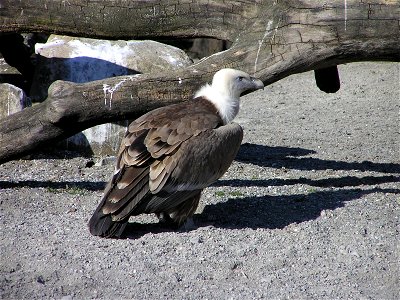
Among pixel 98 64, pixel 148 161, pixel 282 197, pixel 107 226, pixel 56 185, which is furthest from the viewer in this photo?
pixel 98 64

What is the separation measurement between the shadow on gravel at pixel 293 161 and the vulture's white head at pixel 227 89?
194cm

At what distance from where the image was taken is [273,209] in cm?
689

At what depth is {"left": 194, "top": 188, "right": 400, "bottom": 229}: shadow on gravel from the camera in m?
6.59

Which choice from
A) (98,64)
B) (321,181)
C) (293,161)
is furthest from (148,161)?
(98,64)

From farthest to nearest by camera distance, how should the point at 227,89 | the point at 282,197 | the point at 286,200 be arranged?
1. the point at 282,197
2. the point at 286,200
3. the point at 227,89

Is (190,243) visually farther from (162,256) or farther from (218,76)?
(218,76)

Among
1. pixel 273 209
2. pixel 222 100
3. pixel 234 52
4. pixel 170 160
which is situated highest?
pixel 234 52

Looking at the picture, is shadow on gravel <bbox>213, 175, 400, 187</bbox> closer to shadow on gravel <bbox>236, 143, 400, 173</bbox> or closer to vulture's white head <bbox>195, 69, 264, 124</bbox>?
shadow on gravel <bbox>236, 143, 400, 173</bbox>

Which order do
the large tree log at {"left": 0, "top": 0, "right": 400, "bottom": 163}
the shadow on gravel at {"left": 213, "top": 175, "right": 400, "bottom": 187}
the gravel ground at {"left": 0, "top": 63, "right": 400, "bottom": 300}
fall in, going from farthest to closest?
1. the shadow on gravel at {"left": 213, "top": 175, "right": 400, "bottom": 187}
2. the large tree log at {"left": 0, "top": 0, "right": 400, "bottom": 163}
3. the gravel ground at {"left": 0, "top": 63, "right": 400, "bottom": 300}

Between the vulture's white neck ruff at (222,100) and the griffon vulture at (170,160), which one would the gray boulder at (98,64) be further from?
the griffon vulture at (170,160)

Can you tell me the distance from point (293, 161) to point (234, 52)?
2.10 metres

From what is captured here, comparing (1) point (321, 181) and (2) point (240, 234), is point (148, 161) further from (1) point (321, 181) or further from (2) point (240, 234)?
(1) point (321, 181)

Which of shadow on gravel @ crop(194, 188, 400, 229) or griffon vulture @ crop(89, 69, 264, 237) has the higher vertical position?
griffon vulture @ crop(89, 69, 264, 237)

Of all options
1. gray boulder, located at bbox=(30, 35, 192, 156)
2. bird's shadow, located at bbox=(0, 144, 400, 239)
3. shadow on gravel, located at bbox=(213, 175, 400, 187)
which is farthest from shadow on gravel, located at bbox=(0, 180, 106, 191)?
gray boulder, located at bbox=(30, 35, 192, 156)
